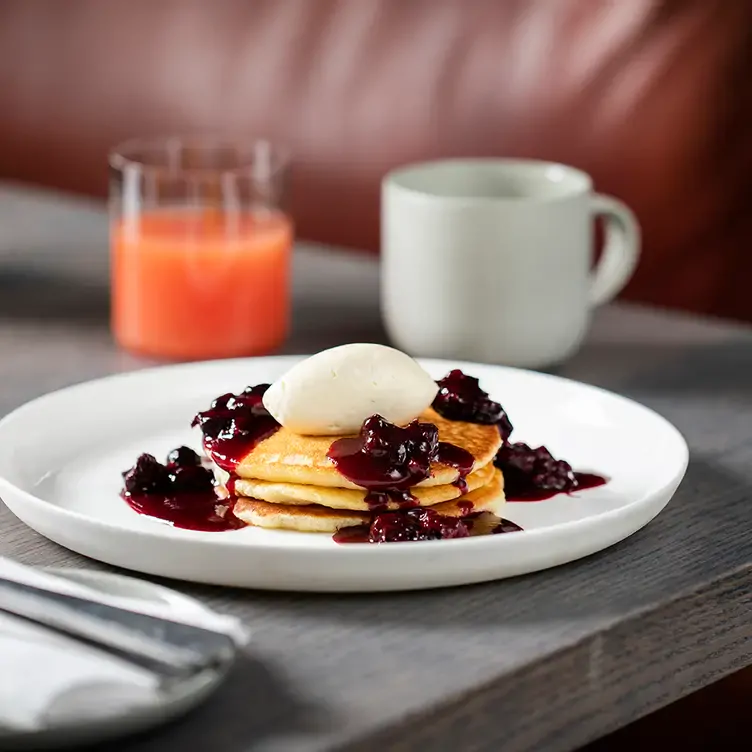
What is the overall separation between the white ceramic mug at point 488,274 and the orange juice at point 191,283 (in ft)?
0.45

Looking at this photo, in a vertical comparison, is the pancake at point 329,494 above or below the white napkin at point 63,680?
below

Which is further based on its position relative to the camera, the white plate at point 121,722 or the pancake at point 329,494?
the pancake at point 329,494

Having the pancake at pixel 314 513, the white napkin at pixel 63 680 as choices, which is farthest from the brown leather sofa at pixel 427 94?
the white napkin at pixel 63 680

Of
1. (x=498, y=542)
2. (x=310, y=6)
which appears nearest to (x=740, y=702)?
(x=498, y=542)

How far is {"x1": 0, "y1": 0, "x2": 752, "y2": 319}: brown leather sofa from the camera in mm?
2029

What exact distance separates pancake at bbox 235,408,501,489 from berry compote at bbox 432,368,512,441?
1.3 inches

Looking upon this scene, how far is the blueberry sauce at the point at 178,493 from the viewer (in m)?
0.96

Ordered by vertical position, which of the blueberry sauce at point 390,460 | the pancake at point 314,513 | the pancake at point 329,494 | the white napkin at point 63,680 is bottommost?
the pancake at point 314,513

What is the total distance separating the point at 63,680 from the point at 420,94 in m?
1.70

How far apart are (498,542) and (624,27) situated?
1372 mm

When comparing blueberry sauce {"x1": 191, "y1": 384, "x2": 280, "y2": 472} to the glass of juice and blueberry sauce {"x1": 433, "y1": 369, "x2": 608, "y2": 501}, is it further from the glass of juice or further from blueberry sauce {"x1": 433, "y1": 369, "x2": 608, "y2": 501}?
the glass of juice

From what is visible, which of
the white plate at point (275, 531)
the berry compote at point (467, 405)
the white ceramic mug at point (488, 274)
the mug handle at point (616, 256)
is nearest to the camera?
the white plate at point (275, 531)

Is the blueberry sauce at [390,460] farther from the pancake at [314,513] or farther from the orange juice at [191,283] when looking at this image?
the orange juice at [191,283]

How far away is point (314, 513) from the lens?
938 millimetres
